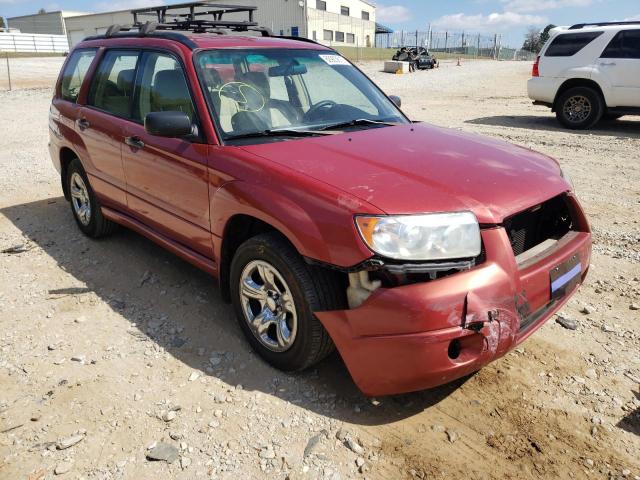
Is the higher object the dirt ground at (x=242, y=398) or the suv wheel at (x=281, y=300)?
the suv wheel at (x=281, y=300)

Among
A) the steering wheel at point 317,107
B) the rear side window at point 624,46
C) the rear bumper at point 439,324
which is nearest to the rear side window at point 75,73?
the steering wheel at point 317,107

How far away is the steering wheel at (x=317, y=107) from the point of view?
3.57 m

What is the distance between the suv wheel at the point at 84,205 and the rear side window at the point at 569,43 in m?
9.71

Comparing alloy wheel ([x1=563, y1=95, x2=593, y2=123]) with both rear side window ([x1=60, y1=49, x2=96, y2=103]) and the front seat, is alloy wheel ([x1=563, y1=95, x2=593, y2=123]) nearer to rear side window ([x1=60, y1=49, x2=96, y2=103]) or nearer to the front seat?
the front seat

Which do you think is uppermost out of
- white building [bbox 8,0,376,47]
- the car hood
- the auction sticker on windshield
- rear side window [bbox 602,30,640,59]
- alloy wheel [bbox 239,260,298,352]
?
white building [bbox 8,0,376,47]

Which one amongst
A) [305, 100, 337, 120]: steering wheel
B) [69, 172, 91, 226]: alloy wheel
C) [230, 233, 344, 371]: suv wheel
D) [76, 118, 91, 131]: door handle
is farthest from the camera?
[69, 172, 91, 226]: alloy wheel

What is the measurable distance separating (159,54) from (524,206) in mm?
2688

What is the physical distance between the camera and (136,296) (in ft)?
13.1

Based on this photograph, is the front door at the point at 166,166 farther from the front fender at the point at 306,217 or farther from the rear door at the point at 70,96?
the rear door at the point at 70,96

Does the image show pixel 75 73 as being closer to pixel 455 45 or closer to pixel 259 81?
pixel 259 81

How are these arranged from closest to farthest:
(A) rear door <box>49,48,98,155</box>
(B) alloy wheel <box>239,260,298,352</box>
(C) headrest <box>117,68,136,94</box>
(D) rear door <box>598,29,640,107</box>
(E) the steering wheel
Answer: (B) alloy wheel <box>239,260,298,352</box>, (E) the steering wheel, (C) headrest <box>117,68,136,94</box>, (A) rear door <box>49,48,98,155</box>, (D) rear door <box>598,29,640,107</box>

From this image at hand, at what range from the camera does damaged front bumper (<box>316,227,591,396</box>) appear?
7.49 ft

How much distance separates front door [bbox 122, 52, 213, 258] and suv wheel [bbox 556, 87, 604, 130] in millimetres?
9510

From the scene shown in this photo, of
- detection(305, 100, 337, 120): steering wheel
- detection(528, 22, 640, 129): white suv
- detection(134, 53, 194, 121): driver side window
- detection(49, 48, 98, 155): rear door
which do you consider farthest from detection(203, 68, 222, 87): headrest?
detection(528, 22, 640, 129): white suv
